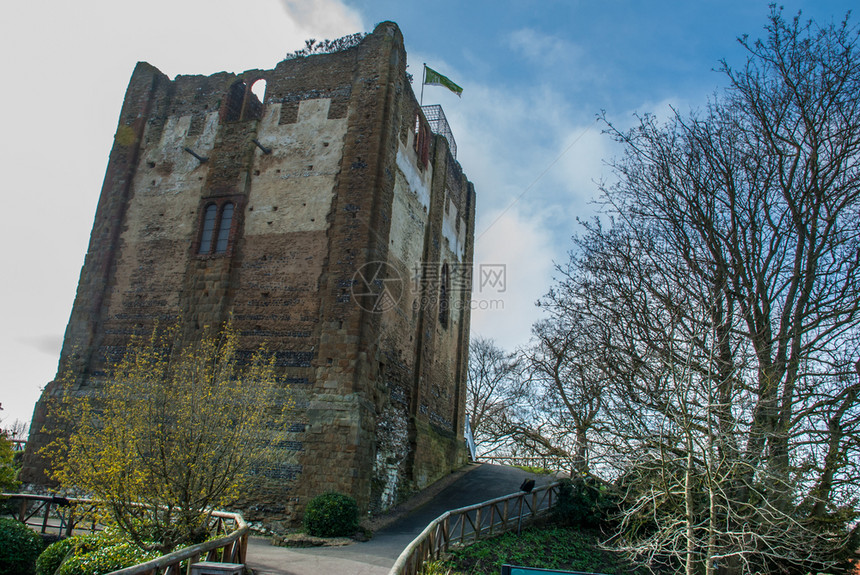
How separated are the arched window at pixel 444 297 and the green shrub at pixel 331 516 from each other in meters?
9.80

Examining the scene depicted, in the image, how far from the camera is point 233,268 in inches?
641

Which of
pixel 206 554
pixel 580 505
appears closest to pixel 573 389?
pixel 580 505

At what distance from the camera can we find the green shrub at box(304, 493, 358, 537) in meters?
12.4

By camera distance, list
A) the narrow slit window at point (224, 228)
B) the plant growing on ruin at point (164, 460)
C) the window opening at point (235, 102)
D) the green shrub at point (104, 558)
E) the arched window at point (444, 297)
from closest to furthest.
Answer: the green shrub at point (104, 558) < the plant growing on ruin at point (164, 460) < the narrow slit window at point (224, 228) < the window opening at point (235, 102) < the arched window at point (444, 297)

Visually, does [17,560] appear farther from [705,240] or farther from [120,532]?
[705,240]

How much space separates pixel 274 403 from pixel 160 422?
4.94m

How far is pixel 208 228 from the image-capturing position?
55.9ft

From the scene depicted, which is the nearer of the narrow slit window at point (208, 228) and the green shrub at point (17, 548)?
the green shrub at point (17, 548)

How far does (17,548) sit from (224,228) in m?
9.00

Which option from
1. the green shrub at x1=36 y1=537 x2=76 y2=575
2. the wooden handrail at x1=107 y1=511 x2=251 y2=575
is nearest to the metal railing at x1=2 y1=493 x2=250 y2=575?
the wooden handrail at x1=107 y1=511 x2=251 y2=575

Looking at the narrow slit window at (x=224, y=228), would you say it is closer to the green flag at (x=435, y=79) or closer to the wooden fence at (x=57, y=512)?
the wooden fence at (x=57, y=512)

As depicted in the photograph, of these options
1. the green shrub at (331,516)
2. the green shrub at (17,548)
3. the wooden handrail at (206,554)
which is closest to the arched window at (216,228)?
the green shrub at (331,516)

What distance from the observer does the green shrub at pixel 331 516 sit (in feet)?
40.6

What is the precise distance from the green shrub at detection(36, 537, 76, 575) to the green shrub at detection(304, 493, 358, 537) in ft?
14.3
